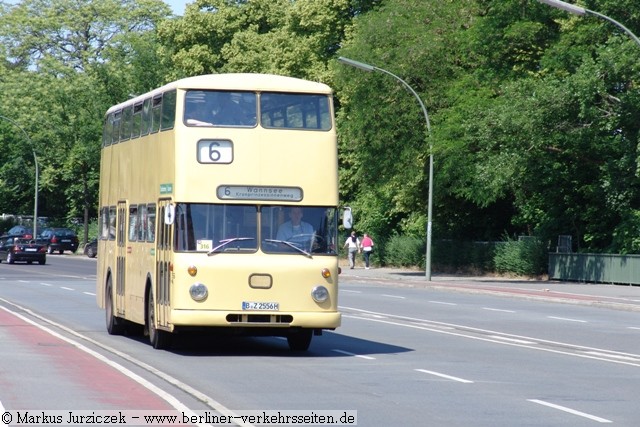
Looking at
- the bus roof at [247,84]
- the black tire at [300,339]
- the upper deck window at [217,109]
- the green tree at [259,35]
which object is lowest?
the black tire at [300,339]

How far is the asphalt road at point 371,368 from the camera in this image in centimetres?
1255

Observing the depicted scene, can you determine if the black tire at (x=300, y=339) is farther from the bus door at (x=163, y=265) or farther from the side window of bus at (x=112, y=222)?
the side window of bus at (x=112, y=222)

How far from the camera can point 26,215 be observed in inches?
3979

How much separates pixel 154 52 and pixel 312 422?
255 feet

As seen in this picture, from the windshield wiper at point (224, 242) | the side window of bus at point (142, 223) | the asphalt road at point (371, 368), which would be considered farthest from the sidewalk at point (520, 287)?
the windshield wiper at point (224, 242)

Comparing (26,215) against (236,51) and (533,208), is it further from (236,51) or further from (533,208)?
(533,208)

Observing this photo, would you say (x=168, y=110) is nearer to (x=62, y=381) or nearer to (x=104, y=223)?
(x=104, y=223)

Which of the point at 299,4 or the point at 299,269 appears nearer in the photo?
the point at 299,269

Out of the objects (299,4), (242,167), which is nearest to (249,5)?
(299,4)

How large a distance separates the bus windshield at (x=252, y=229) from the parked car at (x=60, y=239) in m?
69.5

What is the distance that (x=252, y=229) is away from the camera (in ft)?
61.0

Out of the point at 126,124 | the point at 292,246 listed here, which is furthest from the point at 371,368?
the point at 126,124

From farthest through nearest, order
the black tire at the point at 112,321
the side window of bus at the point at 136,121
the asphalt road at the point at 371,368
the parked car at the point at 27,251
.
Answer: the parked car at the point at 27,251
the black tire at the point at 112,321
the side window of bus at the point at 136,121
the asphalt road at the point at 371,368

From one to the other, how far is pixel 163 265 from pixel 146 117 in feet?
9.48
